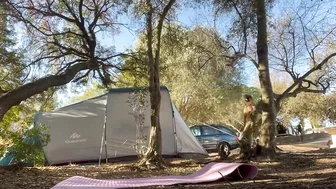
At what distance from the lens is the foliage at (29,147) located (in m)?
8.77

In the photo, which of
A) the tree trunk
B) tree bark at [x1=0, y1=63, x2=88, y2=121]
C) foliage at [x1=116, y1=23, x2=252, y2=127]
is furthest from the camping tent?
the tree trunk

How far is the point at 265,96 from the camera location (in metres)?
9.70

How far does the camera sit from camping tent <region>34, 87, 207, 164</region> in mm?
11719

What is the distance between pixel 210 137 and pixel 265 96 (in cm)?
660

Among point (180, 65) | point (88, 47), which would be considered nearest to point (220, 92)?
point (180, 65)

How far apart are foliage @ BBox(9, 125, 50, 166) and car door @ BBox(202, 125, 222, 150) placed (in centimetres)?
818

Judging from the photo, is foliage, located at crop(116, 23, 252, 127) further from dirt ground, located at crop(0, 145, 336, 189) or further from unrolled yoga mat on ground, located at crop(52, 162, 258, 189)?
unrolled yoga mat on ground, located at crop(52, 162, 258, 189)

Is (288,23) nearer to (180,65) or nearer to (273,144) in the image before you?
(180,65)

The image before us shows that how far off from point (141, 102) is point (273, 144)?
3.56m

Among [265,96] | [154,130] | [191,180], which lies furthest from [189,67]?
[191,180]

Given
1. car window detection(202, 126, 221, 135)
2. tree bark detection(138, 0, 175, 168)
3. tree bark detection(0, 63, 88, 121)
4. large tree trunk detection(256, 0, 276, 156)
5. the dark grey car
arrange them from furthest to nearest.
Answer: car window detection(202, 126, 221, 135), the dark grey car, large tree trunk detection(256, 0, 276, 156), tree bark detection(138, 0, 175, 168), tree bark detection(0, 63, 88, 121)

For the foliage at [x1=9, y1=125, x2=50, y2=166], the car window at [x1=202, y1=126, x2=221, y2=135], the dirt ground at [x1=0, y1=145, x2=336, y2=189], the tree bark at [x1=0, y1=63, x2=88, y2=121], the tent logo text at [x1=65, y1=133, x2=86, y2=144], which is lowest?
the dirt ground at [x1=0, y1=145, x2=336, y2=189]

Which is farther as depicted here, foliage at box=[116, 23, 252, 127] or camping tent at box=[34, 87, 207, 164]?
camping tent at box=[34, 87, 207, 164]

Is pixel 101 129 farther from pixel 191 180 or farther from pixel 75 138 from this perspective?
pixel 191 180
